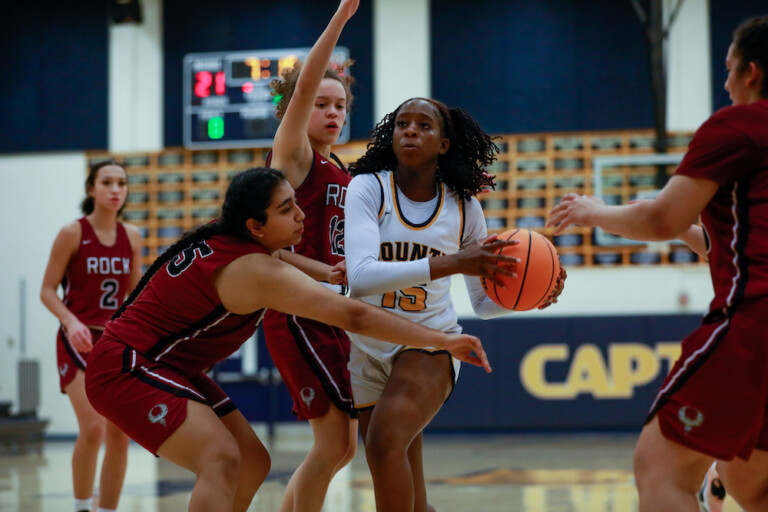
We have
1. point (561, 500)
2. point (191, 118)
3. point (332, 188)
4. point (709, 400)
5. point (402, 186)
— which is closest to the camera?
point (709, 400)

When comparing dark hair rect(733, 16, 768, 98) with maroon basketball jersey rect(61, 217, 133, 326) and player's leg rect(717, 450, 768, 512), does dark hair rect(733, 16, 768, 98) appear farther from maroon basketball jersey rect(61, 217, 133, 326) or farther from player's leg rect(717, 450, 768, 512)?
maroon basketball jersey rect(61, 217, 133, 326)

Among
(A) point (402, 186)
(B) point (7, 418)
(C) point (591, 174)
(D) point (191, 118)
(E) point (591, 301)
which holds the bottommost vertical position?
(B) point (7, 418)

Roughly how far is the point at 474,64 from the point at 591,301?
10.8 ft

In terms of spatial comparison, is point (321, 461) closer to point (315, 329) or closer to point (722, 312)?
point (315, 329)

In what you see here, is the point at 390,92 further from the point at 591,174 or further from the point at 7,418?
the point at 7,418

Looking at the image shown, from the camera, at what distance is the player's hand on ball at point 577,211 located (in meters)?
2.79

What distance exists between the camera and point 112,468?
4781 mm

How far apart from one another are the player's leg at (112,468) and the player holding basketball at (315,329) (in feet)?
4.86

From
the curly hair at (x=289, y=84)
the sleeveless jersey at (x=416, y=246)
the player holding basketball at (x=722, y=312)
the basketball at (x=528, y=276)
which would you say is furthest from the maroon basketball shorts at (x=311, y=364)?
the player holding basketball at (x=722, y=312)

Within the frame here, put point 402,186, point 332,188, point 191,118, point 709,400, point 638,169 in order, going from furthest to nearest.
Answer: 1. point 191,118
2. point 638,169
3. point 332,188
4. point 402,186
5. point 709,400

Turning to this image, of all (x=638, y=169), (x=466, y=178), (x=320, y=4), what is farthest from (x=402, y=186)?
(x=320, y=4)

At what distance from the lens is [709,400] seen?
243 centimetres

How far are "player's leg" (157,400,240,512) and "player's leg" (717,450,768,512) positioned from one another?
1.60 meters

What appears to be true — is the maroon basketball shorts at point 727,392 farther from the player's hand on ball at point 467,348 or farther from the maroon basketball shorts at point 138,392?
the maroon basketball shorts at point 138,392
